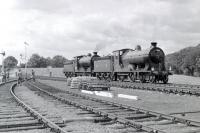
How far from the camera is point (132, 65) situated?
26.6 metres

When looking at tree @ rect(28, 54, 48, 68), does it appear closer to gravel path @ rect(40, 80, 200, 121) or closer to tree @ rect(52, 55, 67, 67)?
tree @ rect(52, 55, 67, 67)

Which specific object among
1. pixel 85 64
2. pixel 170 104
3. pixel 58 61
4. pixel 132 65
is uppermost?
pixel 58 61

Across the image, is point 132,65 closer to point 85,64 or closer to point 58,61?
point 85,64

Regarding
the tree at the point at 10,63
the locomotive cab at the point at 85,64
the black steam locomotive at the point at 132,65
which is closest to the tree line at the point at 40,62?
the tree at the point at 10,63

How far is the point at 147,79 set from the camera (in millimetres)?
24484

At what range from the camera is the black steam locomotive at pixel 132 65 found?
24125mm

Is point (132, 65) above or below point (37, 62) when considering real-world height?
below

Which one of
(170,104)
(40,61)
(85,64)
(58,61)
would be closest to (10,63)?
(40,61)

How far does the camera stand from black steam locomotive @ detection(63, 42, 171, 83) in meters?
24.1

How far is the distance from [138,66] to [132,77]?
1.22 m

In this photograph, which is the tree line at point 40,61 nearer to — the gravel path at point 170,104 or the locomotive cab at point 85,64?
the locomotive cab at point 85,64

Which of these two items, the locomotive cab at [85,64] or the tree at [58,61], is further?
the tree at [58,61]

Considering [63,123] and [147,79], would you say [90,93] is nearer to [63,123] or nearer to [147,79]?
[147,79]

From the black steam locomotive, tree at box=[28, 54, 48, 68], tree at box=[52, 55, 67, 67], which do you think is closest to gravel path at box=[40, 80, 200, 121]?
the black steam locomotive
